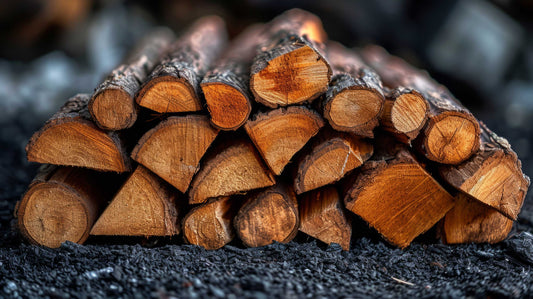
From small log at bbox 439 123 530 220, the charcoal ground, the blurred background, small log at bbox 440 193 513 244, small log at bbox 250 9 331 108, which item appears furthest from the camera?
the blurred background

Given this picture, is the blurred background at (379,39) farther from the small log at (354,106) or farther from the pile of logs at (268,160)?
the small log at (354,106)

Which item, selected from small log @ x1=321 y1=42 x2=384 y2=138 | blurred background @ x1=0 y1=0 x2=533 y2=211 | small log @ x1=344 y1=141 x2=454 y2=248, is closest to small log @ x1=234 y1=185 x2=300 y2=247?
small log @ x1=344 y1=141 x2=454 y2=248

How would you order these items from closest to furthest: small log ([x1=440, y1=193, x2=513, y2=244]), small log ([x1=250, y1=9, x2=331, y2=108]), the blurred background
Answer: small log ([x1=250, y1=9, x2=331, y2=108]), small log ([x1=440, y1=193, x2=513, y2=244]), the blurred background

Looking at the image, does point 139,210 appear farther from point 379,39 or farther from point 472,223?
point 379,39

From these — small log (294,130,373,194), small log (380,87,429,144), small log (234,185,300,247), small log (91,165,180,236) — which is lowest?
small log (91,165,180,236)

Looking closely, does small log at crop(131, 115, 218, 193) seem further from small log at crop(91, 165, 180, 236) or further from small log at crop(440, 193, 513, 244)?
small log at crop(440, 193, 513, 244)

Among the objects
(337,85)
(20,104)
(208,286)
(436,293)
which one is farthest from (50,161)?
(20,104)

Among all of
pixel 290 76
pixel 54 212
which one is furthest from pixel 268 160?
pixel 54 212
